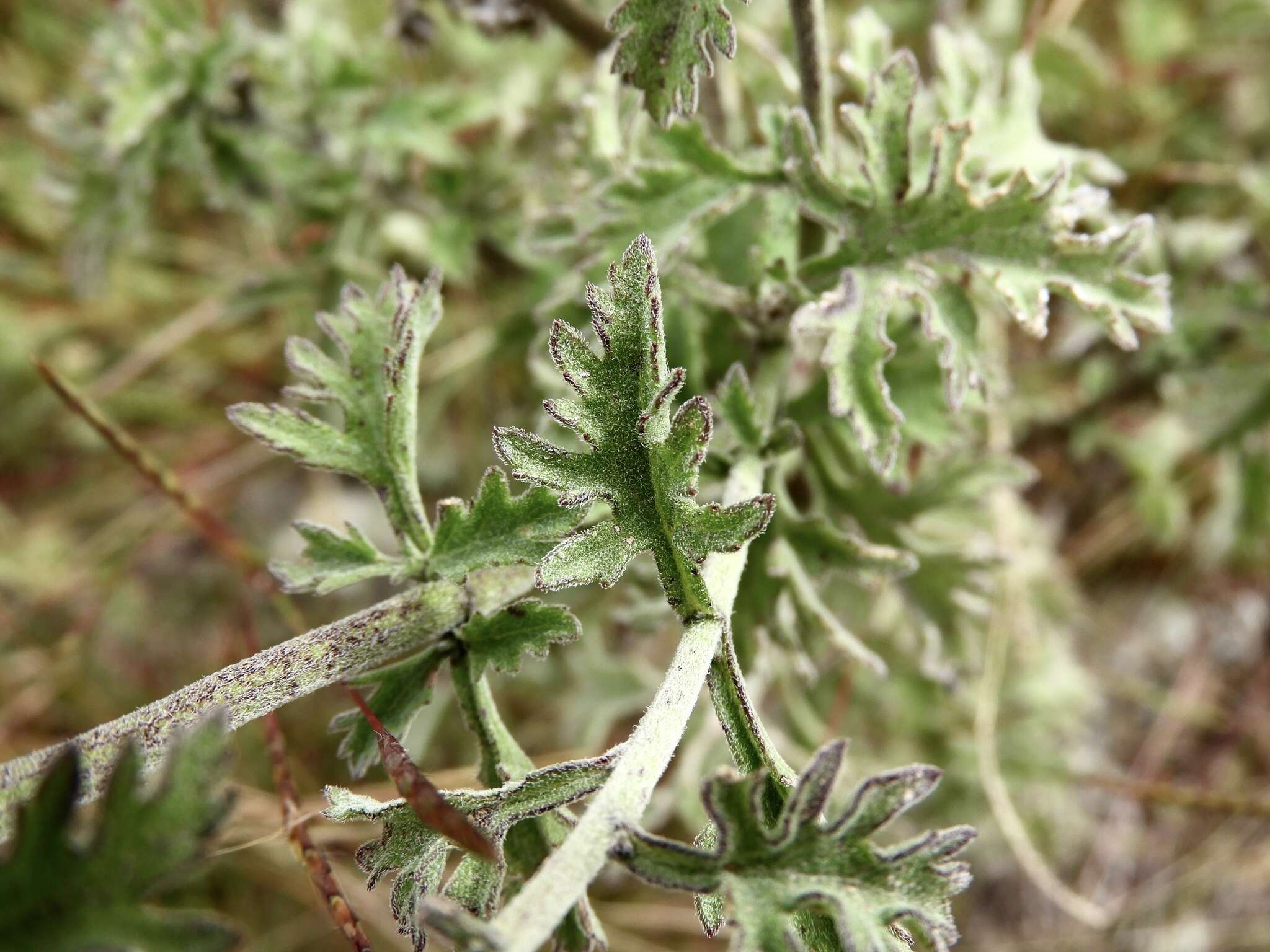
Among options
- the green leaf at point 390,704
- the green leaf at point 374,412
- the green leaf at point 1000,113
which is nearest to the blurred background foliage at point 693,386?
the green leaf at point 1000,113

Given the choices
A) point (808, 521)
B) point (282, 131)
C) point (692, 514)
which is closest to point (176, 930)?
point (692, 514)

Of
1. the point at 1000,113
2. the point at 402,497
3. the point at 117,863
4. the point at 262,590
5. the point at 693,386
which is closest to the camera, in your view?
the point at 117,863

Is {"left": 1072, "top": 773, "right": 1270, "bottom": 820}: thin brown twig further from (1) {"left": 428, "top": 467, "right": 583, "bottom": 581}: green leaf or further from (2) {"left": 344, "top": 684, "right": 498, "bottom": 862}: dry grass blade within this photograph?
(2) {"left": 344, "top": 684, "right": 498, "bottom": 862}: dry grass blade

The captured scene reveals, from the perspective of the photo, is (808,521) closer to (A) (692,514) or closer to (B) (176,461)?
(A) (692,514)

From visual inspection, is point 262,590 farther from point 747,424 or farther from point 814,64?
point 814,64

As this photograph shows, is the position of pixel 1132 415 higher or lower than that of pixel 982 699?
higher

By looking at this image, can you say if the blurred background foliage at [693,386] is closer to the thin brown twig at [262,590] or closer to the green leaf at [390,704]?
the thin brown twig at [262,590]

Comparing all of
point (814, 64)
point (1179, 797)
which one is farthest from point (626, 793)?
point (1179, 797)

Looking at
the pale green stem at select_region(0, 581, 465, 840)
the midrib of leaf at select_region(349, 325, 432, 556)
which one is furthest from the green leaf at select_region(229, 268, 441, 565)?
the pale green stem at select_region(0, 581, 465, 840)
